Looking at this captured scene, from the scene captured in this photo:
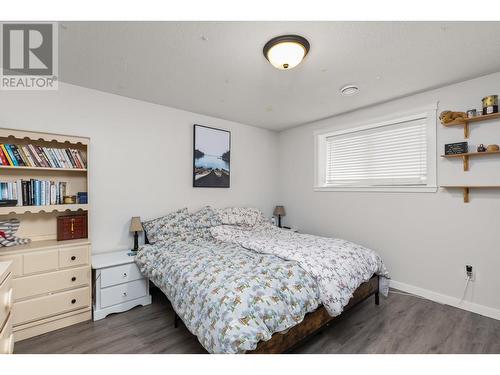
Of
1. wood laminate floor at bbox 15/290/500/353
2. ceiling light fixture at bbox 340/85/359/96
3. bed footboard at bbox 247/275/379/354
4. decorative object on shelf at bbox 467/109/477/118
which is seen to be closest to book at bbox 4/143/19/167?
wood laminate floor at bbox 15/290/500/353

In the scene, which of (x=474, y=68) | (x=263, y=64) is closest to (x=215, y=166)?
(x=263, y=64)

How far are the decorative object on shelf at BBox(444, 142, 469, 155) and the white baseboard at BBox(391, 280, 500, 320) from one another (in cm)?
153

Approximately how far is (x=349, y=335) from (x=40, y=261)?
8.85 ft

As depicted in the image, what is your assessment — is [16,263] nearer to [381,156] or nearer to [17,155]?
[17,155]

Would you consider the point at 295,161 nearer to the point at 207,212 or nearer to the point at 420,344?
the point at 207,212

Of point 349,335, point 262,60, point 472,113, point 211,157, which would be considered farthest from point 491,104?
point 211,157

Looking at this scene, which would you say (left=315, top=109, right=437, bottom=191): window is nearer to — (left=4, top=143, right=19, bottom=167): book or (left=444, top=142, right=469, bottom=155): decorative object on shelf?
(left=444, top=142, right=469, bottom=155): decorative object on shelf

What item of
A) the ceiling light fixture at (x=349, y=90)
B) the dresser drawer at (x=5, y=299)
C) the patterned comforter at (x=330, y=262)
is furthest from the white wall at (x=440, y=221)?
the dresser drawer at (x=5, y=299)

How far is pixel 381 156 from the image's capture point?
3.17 m

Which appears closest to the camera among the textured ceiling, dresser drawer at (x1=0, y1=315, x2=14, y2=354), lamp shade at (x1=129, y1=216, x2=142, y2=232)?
dresser drawer at (x1=0, y1=315, x2=14, y2=354)

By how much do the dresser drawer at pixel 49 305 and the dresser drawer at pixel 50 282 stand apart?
2.1 inches

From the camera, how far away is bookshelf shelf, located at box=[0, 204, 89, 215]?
1.98 meters

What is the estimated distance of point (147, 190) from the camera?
304cm

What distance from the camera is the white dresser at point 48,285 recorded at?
76.9 inches
